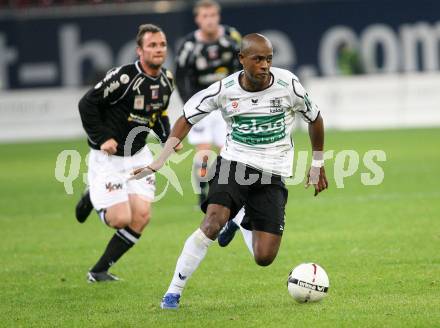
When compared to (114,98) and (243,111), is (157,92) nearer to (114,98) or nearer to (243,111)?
(114,98)

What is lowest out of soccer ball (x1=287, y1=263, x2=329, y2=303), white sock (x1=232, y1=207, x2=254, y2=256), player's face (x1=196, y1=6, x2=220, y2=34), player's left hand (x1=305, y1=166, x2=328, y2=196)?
soccer ball (x1=287, y1=263, x2=329, y2=303)

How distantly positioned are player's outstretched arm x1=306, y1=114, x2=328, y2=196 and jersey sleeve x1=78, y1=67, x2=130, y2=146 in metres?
2.14

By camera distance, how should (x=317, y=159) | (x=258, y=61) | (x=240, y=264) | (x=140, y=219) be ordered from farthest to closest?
(x=240, y=264) → (x=140, y=219) → (x=317, y=159) → (x=258, y=61)

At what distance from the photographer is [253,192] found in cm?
849

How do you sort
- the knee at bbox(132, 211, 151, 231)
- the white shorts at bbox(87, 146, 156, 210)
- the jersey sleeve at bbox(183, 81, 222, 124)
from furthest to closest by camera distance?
the white shorts at bbox(87, 146, 156, 210) < the knee at bbox(132, 211, 151, 231) < the jersey sleeve at bbox(183, 81, 222, 124)

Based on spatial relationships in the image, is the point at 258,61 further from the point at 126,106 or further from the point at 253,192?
the point at 126,106

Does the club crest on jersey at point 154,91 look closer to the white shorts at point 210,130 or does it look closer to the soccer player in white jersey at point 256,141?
the soccer player in white jersey at point 256,141

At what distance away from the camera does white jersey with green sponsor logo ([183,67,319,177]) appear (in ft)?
27.3

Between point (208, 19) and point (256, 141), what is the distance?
19.8ft

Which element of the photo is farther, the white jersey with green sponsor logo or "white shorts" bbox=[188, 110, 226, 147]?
"white shorts" bbox=[188, 110, 226, 147]

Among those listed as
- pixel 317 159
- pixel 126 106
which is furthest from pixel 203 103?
pixel 126 106

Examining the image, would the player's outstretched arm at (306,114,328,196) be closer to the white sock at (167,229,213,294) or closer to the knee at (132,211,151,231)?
the white sock at (167,229,213,294)

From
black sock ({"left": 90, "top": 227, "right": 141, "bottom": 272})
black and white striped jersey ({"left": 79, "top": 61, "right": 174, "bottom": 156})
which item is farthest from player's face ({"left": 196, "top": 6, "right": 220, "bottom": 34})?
black sock ({"left": 90, "top": 227, "right": 141, "bottom": 272})

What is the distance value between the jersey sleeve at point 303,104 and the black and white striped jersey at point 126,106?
1.93m
